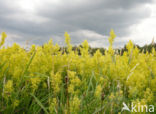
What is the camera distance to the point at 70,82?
91.4 inches

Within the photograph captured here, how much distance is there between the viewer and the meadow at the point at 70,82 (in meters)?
1.70

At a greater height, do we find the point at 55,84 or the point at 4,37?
the point at 4,37

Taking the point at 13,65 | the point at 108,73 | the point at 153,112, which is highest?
the point at 13,65

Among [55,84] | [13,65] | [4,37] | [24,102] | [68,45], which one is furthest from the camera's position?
[68,45]

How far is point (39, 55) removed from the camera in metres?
2.68

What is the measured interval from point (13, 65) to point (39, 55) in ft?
1.35

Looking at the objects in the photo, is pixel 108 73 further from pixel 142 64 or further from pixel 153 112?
pixel 153 112

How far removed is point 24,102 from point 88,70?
1096 millimetres

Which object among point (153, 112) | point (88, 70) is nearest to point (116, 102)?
point (153, 112)

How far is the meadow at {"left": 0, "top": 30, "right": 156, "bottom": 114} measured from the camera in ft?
A: 5.57

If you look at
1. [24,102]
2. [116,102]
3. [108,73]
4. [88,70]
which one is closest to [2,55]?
[24,102]

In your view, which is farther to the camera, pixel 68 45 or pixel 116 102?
pixel 68 45

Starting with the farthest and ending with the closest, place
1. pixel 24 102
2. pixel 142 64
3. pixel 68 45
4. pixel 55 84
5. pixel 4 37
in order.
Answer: pixel 68 45
pixel 4 37
pixel 142 64
pixel 24 102
pixel 55 84

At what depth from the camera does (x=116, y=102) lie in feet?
5.68
